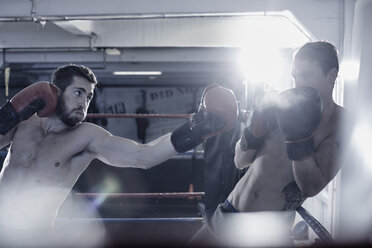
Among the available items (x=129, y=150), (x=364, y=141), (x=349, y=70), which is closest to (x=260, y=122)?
(x=129, y=150)

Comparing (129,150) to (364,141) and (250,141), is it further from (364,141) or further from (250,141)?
(364,141)

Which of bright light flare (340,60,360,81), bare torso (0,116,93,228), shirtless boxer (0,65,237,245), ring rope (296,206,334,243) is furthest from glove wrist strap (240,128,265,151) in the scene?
bright light flare (340,60,360,81)

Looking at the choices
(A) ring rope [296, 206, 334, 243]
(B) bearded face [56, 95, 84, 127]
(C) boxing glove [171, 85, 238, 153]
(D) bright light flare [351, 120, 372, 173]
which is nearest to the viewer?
(A) ring rope [296, 206, 334, 243]

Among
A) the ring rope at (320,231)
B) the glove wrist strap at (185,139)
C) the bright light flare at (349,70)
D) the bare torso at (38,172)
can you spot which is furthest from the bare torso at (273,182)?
the bright light flare at (349,70)

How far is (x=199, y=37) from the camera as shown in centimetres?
501

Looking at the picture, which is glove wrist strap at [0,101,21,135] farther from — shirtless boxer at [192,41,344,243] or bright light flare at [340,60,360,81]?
bright light flare at [340,60,360,81]

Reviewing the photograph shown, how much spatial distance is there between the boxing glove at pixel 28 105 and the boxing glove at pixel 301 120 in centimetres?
103

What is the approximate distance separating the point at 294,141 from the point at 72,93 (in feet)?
3.45

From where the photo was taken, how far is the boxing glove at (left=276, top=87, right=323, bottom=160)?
4.62 feet

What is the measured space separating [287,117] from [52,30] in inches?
175

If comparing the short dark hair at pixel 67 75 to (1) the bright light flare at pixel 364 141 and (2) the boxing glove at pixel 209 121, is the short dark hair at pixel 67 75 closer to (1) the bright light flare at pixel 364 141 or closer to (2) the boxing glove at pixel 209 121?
(2) the boxing glove at pixel 209 121

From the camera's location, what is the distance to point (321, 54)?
150 cm

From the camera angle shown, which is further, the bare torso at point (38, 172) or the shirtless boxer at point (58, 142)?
the bare torso at point (38, 172)

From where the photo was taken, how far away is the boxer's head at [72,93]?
183 cm
